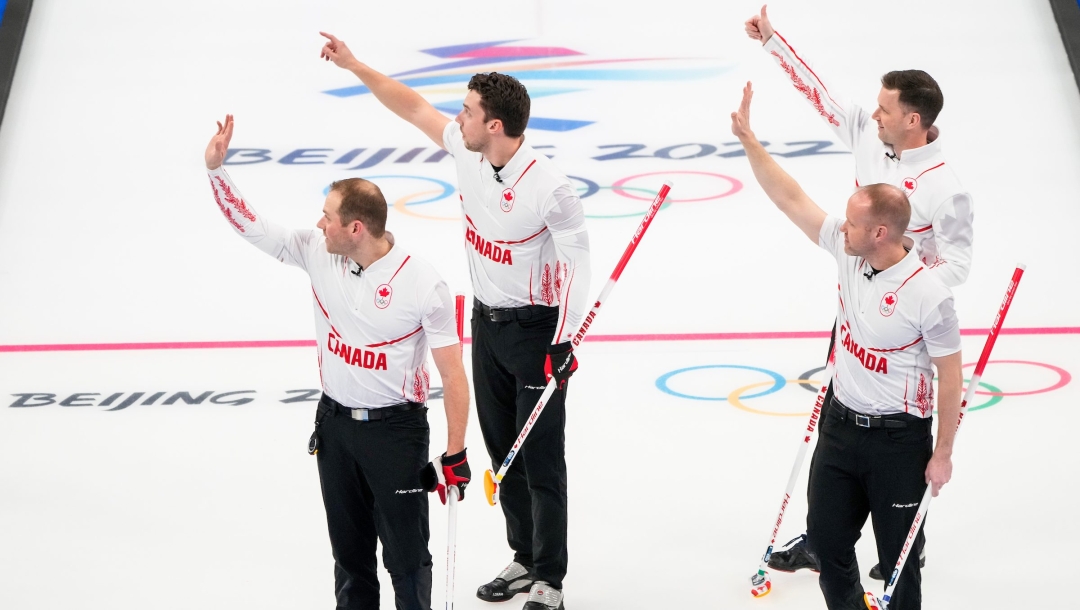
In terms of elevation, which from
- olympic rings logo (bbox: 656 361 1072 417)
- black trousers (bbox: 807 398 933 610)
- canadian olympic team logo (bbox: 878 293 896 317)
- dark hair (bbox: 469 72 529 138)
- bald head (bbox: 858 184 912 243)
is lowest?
olympic rings logo (bbox: 656 361 1072 417)

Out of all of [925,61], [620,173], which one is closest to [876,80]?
[925,61]

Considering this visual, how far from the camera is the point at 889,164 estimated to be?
15.1ft

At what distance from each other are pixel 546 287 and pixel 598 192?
4788 millimetres

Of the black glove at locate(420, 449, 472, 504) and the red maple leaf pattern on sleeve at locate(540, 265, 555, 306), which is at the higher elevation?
the red maple leaf pattern on sleeve at locate(540, 265, 555, 306)

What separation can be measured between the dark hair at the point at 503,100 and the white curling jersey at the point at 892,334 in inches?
50.2

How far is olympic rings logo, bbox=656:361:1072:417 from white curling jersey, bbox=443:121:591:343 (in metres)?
2.18

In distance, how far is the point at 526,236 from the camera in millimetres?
4535

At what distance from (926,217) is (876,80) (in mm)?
6484

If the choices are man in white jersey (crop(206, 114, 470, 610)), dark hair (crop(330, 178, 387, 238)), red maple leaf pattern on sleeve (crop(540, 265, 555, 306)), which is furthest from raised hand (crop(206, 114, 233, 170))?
red maple leaf pattern on sleeve (crop(540, 265, 555, 306))

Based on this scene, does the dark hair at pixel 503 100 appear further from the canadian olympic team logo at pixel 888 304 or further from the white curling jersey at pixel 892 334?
the canadian olympic team logo at pixel 888 304

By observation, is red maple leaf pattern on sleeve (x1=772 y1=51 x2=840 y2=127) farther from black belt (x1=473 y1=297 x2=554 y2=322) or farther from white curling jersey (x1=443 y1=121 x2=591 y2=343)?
black belt (x1=473 y1=297 x2=554 y2=322)

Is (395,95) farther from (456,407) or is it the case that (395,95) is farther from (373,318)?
(456,407)

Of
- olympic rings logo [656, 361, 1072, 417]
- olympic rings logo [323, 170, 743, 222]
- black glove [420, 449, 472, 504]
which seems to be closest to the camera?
black glove [420, 449, 472, 504]

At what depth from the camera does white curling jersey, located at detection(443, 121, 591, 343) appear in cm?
446
